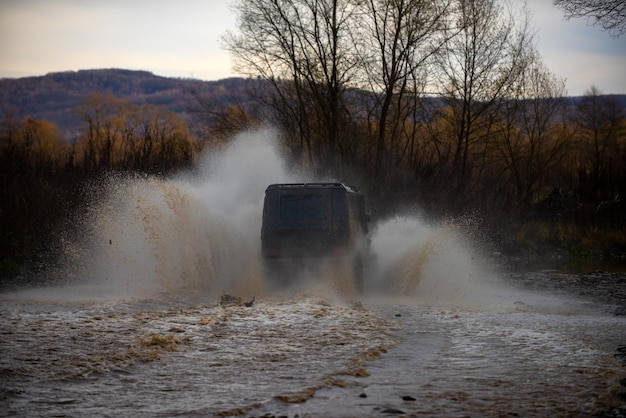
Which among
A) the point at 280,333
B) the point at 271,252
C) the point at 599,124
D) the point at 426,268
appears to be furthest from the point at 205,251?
the point at 599,124

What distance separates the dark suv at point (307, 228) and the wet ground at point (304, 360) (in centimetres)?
134

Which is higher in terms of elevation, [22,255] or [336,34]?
[336,34]

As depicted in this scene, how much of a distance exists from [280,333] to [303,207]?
18.4 ft

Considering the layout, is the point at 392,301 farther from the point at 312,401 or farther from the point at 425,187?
the point at 425,187

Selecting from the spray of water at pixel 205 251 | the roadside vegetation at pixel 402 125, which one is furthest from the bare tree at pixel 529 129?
the spray of water at pixel 205 251

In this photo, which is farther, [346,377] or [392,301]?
[392,301]

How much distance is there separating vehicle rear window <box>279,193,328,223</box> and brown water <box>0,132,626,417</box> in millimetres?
1263

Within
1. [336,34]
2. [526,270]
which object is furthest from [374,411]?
[336,34]

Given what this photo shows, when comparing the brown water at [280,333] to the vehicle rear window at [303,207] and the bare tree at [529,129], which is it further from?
the bare tree at [529,129]

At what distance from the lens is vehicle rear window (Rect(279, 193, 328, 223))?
15945mm

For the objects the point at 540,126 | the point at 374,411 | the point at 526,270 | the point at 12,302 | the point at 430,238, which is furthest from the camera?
the point at 540,126

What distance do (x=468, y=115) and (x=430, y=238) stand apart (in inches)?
582

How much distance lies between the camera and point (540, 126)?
134 feet

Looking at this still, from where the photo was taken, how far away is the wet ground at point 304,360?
7016mm
